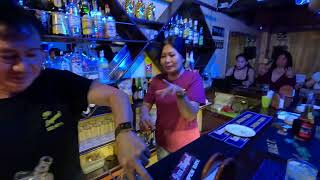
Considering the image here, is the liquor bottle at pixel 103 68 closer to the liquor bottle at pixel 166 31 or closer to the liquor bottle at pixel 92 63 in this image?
the liquor bottle at pixel 92 63

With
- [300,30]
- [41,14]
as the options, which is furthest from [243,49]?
[41,14]

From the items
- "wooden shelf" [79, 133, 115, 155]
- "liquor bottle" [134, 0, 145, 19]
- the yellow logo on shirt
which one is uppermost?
"liquor bottle" [134, 0, 145, 19]

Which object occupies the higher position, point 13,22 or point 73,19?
point 73,19

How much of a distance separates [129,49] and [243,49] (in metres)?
3.15

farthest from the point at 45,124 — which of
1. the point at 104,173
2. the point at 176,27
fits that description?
the point at 176,27

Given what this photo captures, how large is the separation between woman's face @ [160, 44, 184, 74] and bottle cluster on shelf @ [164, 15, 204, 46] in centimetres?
83

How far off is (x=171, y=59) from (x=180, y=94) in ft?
1.01

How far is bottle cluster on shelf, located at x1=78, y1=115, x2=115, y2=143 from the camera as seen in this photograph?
1646mm

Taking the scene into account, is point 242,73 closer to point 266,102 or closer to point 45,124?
point 266,102

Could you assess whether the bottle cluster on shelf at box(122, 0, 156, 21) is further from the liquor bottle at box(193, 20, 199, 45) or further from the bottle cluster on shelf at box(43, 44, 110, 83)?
the liquor bottle at box(193, 20, 199, 45)

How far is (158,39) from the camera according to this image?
6.72 ft

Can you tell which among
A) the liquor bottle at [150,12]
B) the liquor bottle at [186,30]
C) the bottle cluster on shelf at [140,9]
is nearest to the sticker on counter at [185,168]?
the bottle cluster on shelf at [140,9]

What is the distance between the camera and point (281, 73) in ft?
9.27

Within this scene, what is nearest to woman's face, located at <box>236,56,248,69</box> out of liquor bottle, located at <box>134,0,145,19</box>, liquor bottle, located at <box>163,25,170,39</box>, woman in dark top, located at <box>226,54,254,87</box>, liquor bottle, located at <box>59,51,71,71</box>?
woman in dark top, located at <box>226,54,254,87</box>
